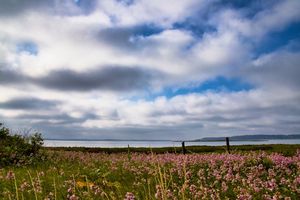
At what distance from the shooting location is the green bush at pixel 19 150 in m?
23.6

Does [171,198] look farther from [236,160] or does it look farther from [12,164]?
[12,164]

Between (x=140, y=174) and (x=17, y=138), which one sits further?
(x=17, y=138)

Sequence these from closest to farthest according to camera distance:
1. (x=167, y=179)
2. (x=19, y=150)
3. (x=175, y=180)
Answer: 1. (x=175, y=180)
2. (x=167, y=179)
3. (x=19, y=150)

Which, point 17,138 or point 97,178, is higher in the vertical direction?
point 17,138

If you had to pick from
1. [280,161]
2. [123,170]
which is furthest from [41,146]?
[280,161]

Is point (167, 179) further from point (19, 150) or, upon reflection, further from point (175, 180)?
point (19, 150)

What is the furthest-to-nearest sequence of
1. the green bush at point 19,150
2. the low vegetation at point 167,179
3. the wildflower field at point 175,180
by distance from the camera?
1. the green bush at point 19,150
2. the wildflower field at point 175,180
3. the low vegetation at point 167,179

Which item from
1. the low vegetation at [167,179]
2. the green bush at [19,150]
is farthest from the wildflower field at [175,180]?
the green bush at [19,150]

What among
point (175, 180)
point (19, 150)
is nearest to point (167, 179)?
point (175, 180)

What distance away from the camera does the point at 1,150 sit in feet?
81.6

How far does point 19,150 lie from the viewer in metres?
26.0

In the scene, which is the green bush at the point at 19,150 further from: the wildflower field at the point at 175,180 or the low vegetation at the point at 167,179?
the wildflower field at the point at 175,180

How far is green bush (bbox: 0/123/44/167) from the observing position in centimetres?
2357

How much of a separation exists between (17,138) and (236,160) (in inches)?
653
